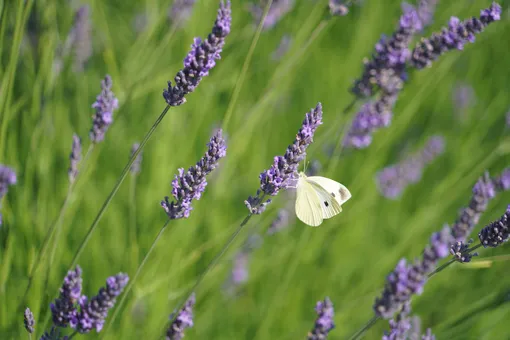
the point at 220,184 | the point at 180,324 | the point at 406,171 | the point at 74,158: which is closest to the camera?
the point at 180,324

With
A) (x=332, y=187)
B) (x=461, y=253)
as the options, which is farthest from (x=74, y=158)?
(x=461, y=253)

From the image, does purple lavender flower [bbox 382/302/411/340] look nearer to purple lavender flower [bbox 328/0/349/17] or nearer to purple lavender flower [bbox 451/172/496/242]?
purple lavender flower [bbox 451/172/496/242]

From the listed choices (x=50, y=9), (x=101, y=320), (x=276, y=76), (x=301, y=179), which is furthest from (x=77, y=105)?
(x=101, y=320)

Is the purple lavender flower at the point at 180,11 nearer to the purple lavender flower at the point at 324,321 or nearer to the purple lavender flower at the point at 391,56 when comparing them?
the purple lavender flower at the point at 391,56

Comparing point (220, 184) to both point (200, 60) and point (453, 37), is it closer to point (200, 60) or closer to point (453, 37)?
point (453, 37)

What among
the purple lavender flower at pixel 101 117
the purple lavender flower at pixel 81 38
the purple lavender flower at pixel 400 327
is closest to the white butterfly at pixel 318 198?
the purple lavender flower at pixel 400 327

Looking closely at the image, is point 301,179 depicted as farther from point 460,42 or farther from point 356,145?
point 460,42
